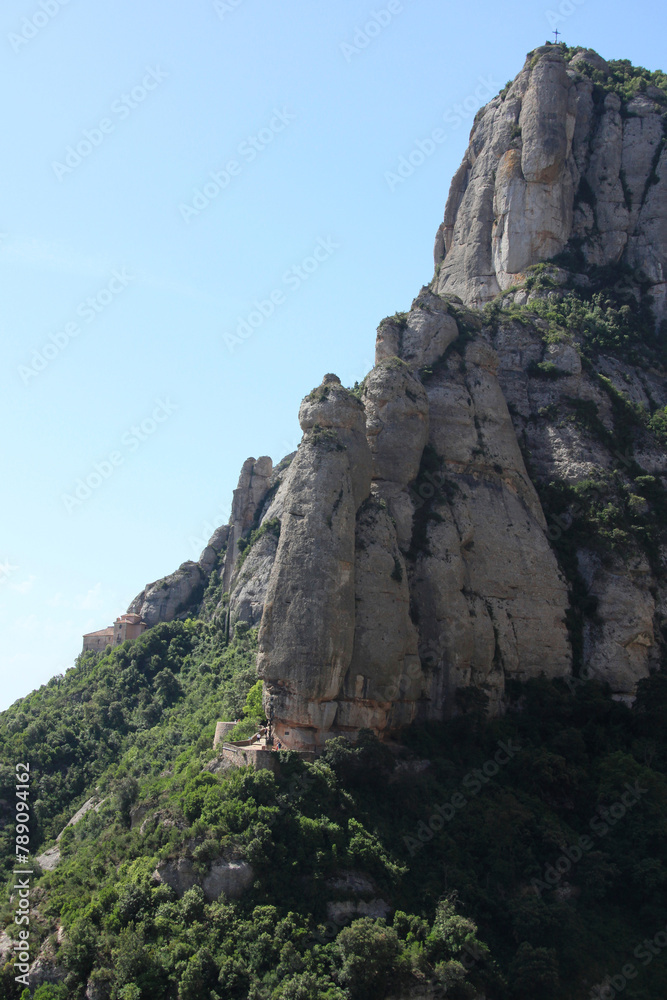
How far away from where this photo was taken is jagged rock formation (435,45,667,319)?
70.4m

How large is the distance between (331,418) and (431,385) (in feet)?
34.3

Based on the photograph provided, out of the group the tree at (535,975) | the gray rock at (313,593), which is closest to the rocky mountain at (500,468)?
the gray rock at (313,593)

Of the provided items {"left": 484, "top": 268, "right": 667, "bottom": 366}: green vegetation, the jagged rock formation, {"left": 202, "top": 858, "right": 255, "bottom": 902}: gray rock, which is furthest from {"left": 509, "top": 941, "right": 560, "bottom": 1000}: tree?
the jagged rock formation

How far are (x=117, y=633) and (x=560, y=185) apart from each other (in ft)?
167

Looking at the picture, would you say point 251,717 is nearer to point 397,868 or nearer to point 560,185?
point 397,868

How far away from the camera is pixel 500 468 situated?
168 feet

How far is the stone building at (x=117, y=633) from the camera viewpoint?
253 feet

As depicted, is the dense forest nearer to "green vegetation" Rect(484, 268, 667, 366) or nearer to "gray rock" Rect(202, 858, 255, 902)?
"gray rock" Rect(202, 858, 255, 902)

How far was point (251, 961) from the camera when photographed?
1202 inches

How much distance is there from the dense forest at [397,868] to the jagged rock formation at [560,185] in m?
38.4

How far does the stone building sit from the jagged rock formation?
125 feet

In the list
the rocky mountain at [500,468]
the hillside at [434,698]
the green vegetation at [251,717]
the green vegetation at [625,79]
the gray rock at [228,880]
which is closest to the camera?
the hillside at [434,698]

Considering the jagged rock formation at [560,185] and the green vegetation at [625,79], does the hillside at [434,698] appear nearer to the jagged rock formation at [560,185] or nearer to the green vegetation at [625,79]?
the jagged rock formation at [560,185]

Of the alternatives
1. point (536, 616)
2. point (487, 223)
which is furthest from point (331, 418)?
point (487, 223)
